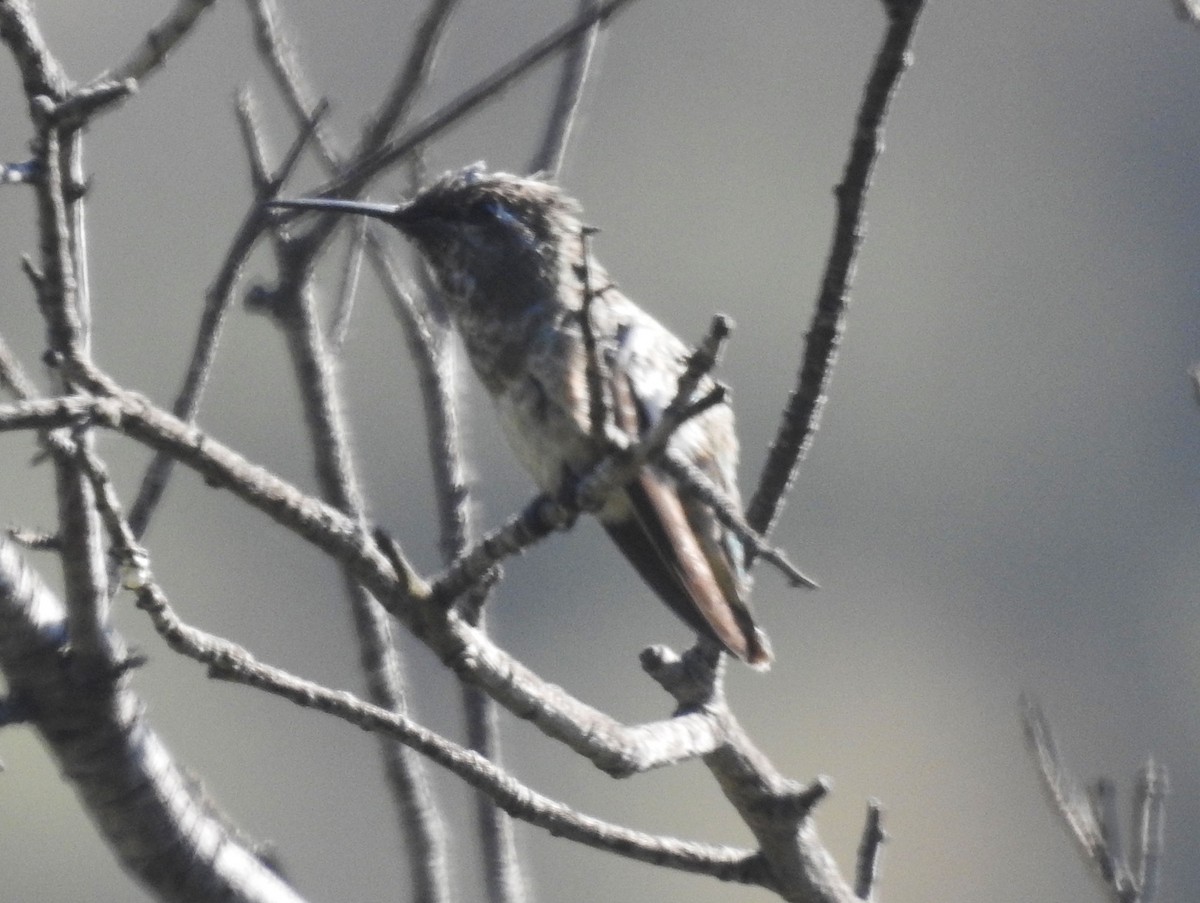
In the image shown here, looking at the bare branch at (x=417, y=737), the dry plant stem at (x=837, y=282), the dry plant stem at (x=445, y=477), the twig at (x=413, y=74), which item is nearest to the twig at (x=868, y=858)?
the bare branch at (x=417, y=737)

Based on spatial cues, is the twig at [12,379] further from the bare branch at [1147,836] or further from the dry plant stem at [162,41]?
the bare branch at [1147,836]

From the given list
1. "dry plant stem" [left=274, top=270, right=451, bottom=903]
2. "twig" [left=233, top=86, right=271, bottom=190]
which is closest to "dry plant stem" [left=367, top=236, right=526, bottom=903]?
"dry plant stem" [left=274, top=270, right=451, bottom=903]

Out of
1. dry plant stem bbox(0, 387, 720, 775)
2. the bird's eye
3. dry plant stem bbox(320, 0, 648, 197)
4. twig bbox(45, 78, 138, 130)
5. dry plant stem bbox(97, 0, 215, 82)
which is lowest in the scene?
dry plant stem bbox(0, 387, 720, 775)

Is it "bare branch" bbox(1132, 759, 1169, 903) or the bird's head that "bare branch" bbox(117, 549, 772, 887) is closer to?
"bare branch" bbox(1132, 759, 1169, 903)

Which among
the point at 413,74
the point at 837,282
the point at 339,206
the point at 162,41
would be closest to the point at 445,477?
the point at 339,206

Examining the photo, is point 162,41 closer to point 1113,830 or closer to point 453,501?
point 453,501

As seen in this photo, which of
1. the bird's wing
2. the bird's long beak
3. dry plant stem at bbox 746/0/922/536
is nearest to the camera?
dry plant stem at bbox 746/0/922/536

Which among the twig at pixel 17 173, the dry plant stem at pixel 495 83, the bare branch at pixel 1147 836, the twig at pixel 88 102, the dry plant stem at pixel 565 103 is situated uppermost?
the dry plant stem at pixel 565 103
